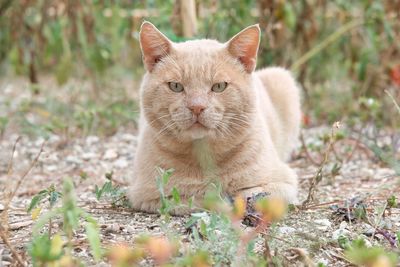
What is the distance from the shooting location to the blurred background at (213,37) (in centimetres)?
496

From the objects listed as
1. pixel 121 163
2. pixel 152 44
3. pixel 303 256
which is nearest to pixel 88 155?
pixel 121 163

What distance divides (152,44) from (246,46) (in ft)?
1.34

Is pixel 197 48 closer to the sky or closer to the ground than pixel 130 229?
closer to the sky

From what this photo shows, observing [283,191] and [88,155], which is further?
[88,155]

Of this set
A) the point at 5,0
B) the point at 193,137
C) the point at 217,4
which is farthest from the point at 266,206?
the point at 5,0

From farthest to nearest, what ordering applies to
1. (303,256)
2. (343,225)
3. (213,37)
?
1. (213,37)
2. (343,225)
3. (303,256)

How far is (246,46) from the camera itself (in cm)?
286

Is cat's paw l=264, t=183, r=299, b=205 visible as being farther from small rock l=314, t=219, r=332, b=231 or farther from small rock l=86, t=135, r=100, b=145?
small rock l=86, t=135, r=100, b=145

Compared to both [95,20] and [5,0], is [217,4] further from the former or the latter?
[5,0]

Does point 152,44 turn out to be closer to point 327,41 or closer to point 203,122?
point 203,122

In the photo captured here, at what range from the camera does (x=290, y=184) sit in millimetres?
2996

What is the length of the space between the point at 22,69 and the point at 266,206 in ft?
14.8

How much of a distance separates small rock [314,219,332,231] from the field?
0.03ft

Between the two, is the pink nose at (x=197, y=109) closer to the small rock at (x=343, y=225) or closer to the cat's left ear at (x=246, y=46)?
the cat's left ear at (x=246, y=46)
